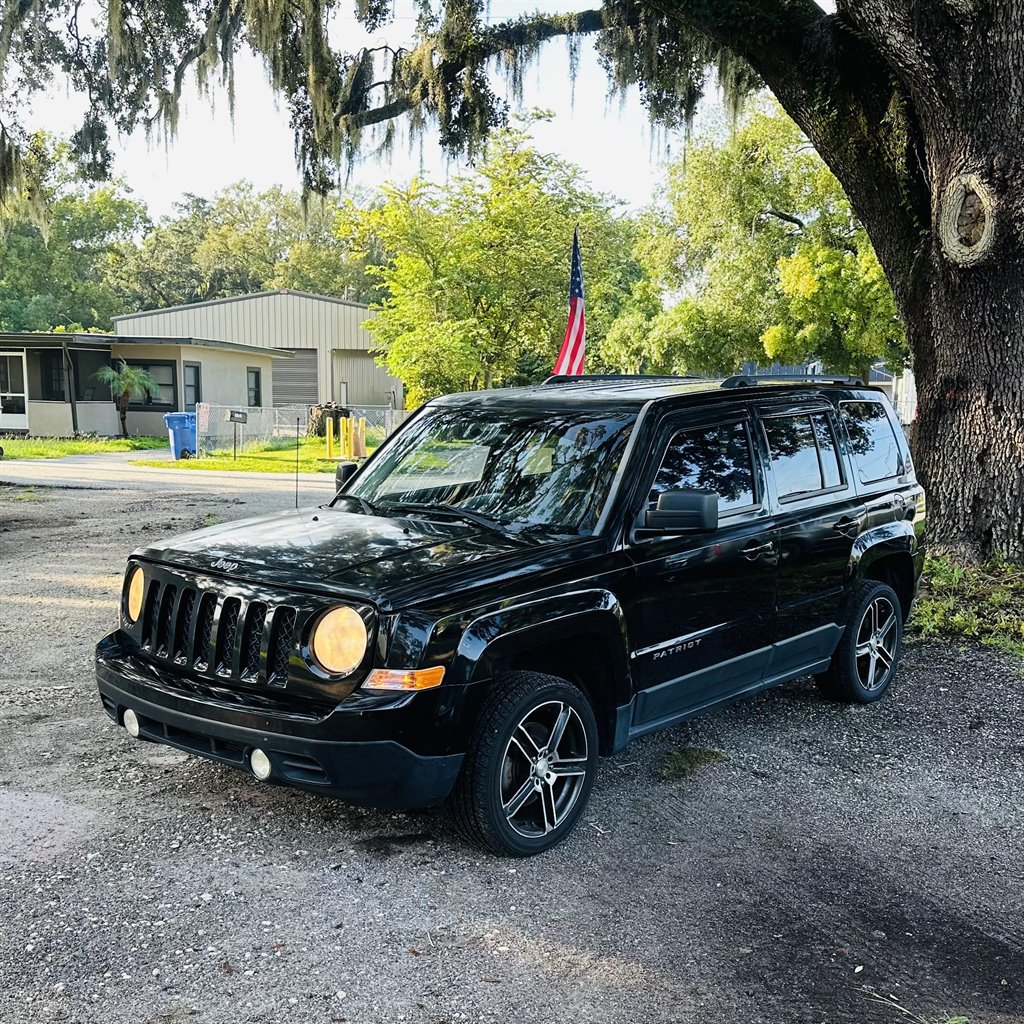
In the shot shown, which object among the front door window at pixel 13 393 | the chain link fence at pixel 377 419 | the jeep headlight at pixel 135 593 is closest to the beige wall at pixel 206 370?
the front door window at pixel 13 393

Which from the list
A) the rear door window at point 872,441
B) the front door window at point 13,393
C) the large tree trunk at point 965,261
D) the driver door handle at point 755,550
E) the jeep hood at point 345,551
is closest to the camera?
the jeep hood at point 345,551

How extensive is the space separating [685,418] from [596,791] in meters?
1.75

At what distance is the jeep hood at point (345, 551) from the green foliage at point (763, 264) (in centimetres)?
2470

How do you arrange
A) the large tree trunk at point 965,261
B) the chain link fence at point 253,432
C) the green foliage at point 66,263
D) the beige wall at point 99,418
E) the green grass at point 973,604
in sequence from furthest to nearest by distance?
1. the green foliage at point 66,263
2. the beige wall at point 99,418
3. the chain link fence at point 253,432
4. the large tree trunk at point 965,261
5. the green grass at point 973,604

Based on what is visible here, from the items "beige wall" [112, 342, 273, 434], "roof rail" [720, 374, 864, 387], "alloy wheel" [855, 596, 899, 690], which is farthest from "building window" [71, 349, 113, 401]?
"alloy wheel" [855, 596, 899, 690]

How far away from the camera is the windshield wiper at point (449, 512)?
4773 mm

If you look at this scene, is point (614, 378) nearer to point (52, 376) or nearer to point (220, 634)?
point (220, 634)

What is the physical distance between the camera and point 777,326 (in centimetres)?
3084

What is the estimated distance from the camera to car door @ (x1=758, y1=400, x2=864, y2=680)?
5.49 meters

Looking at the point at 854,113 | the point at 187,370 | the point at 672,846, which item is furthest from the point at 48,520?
the point at 187,370

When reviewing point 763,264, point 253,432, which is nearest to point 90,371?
point 253,432

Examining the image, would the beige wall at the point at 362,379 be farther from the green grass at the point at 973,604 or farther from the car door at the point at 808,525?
the car door at the point at 808,525

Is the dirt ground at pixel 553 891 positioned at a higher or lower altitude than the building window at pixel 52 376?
lower

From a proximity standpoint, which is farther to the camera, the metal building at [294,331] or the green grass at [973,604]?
the metal building at [294,331]
